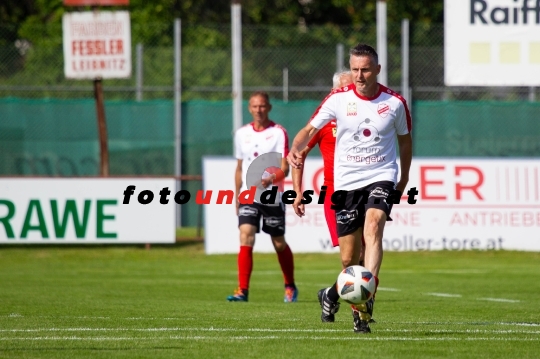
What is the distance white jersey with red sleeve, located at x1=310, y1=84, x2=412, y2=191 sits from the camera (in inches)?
341

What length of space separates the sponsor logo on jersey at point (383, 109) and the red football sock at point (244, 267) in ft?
13.7

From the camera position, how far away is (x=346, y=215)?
886 cm

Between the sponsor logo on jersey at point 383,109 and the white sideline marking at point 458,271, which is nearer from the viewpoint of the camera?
the sponsor logo on jersey at point 383,109

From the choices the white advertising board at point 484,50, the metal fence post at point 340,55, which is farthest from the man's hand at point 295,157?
the metal fence post at point 340,55

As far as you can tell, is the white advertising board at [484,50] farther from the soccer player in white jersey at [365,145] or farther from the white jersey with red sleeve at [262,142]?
the soccer player in white jersey at [365,145]

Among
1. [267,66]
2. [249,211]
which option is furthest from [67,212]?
[249,211]

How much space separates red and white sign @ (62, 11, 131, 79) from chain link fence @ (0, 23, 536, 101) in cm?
56

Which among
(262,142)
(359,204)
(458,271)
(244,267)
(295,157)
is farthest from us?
(458,271)

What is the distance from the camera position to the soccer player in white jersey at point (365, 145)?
338 inches

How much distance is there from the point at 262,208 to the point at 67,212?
26.3 ft

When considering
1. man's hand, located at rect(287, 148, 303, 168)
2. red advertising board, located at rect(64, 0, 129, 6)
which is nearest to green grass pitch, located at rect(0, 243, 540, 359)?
man's hand, located at rect(287, 148, 303, 168)

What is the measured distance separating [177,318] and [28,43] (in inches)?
804

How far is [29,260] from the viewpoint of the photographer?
19.7m

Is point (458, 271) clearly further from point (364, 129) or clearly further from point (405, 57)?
point (364, 129)
